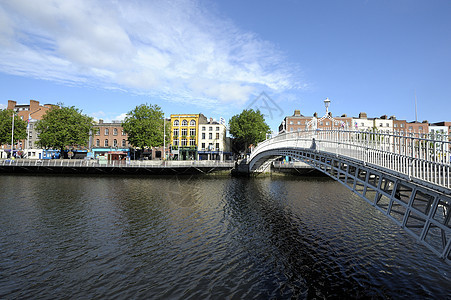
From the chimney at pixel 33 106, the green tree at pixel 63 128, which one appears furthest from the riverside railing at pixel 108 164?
the chimney at pixel 33 106

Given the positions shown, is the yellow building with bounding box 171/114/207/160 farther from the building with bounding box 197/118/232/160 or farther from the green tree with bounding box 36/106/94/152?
the green tree with bounding box 36/106/94/152

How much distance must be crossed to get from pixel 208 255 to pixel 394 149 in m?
8.88

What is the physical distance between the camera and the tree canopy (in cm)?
5194

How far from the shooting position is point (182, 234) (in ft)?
42.1

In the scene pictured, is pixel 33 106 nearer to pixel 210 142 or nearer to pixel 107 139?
pixel 107 139

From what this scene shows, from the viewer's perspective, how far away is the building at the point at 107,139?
206 ft

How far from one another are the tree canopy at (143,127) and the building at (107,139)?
10.7 m

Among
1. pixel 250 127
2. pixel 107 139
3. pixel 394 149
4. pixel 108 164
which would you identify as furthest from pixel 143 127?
pixel 394 149

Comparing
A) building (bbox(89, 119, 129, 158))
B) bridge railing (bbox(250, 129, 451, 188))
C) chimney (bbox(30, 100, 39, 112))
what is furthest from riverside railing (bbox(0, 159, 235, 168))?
chimney (bbox(30, 100, 39, 112))

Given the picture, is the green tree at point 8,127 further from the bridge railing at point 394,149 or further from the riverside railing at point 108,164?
the bridge railing at point 394,149

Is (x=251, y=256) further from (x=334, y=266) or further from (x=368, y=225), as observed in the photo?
(x=368, y=225)

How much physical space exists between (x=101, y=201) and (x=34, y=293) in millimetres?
14047

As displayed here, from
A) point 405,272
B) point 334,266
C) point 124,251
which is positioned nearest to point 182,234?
point 124,251

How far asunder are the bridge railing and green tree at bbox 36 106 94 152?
49.1 m
